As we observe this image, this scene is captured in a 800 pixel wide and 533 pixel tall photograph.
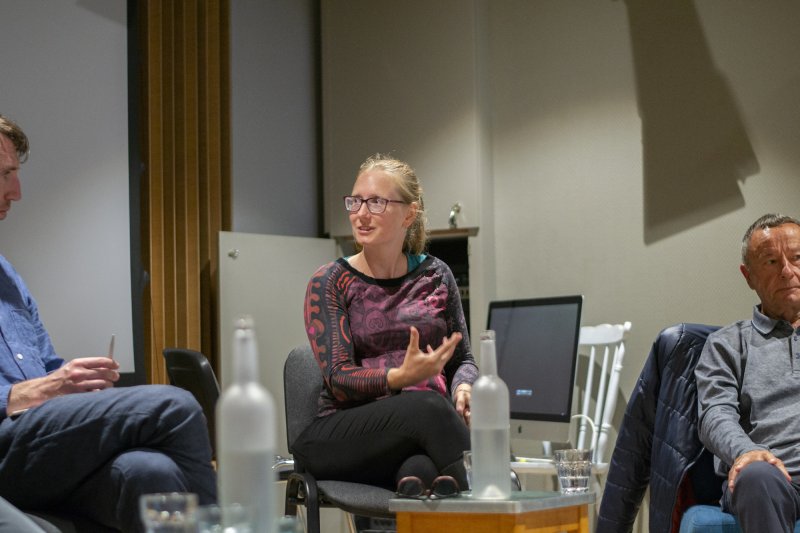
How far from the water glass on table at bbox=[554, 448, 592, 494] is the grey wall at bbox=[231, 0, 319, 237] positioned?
8.42ft

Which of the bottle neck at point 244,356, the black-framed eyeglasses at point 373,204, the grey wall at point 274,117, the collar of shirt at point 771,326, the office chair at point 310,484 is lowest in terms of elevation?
the office chair at point 310,484

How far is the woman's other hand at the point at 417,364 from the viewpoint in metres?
2.18

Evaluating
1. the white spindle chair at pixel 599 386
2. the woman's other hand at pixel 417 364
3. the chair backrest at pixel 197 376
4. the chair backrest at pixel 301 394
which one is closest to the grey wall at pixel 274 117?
the chair backrest at pixel 197 376

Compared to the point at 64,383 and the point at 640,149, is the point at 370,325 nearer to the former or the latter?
the point at 64,383

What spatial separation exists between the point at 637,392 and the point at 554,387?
129 centimetres

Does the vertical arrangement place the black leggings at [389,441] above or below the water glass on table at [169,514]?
below

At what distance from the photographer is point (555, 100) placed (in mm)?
4508

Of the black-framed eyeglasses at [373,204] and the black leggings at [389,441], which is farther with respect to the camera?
the black-framed eyeglasses at [373,204]

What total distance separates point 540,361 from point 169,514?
3152 mm

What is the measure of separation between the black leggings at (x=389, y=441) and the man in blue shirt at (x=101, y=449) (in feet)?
1.82

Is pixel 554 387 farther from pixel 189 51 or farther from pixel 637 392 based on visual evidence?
pixel 189 51

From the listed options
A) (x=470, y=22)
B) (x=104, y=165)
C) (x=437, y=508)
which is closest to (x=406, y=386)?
(x=437, y=508)

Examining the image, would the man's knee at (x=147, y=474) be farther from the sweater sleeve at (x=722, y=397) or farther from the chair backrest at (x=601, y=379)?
the chair backrest at (x=601, y=379)

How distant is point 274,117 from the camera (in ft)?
15.5
